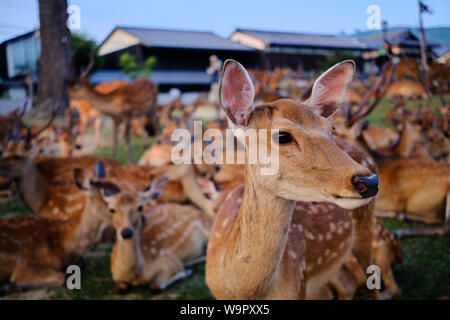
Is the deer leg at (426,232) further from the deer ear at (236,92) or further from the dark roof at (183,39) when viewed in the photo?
the deer ear at (236,92)

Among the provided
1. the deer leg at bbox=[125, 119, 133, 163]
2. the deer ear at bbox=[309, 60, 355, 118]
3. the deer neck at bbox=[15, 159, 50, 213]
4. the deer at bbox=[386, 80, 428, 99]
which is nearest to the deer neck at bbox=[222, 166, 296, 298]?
the deer ear at bbox=[309, 60, 355, 118]

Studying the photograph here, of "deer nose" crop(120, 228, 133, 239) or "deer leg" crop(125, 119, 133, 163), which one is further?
"deer leg" crop(125, 119, 133, 163)

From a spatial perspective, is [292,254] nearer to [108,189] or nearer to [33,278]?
[108,189]

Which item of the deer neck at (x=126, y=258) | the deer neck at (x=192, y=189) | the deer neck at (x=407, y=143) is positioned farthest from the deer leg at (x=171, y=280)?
the deer neck at (x=407, y=143)

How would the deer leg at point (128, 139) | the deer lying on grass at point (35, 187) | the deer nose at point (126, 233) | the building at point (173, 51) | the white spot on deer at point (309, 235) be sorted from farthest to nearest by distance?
1. the deer leg at point (128, 139)
2. the building at point (173, 51)
3. the deer lying on grass at point (35, 187)
4. the deer nose at point (126, 233)
5. the white spot on deer at point (309, 235)

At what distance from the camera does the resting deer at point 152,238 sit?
3016mm

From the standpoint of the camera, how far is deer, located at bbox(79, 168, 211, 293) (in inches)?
119

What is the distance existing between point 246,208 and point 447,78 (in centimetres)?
530

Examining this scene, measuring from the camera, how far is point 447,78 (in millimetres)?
5906

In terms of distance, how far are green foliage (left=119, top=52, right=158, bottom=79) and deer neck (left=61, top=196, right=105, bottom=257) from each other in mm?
6919

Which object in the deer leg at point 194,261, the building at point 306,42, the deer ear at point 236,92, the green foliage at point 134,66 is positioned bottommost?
the deer leg at point 194,261

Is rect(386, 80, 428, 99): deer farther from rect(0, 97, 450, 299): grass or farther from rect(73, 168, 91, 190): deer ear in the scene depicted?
rect(73, 168, 91, 190): deer ear

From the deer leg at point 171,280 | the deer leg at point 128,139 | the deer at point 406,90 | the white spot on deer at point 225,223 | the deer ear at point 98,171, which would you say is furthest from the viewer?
the deer at point 406,90
